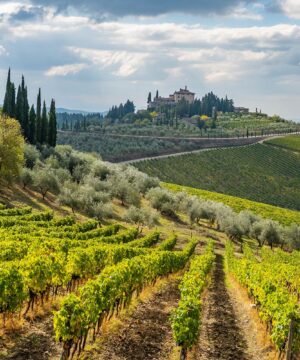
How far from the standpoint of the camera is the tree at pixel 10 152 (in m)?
61.3

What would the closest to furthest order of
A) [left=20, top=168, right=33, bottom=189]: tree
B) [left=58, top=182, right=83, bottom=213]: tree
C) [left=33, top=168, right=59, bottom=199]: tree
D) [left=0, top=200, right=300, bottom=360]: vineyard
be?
[left=0, top=200, right=300, bottom=360]: vineyard < [left=58, top=182, right=83, bottom=213]: tree < [left=33, top=168, right=59, bottom=199]: tree < [left=20, top=168, right=33, bottom=189]: tree

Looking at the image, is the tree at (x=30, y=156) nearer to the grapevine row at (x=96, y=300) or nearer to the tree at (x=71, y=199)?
the tree at (x=71, y=199)

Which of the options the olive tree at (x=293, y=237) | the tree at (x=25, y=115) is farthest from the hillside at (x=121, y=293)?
the tree at (x=25, y=115)

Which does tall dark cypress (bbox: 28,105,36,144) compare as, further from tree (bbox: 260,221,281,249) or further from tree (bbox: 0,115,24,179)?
tree (bbox: 260,221,281,249)

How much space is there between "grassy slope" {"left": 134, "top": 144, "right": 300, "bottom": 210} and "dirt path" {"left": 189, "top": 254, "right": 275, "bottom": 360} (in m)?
86.9

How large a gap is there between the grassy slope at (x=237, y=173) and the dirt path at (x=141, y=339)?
92755 millimetres

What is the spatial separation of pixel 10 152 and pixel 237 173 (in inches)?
3356

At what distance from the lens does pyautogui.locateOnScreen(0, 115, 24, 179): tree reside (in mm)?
61344

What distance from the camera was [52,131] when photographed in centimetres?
8906

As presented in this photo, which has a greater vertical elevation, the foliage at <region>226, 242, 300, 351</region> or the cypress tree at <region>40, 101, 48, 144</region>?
the cypress tree at <region>40, 101, 48, 144</region>

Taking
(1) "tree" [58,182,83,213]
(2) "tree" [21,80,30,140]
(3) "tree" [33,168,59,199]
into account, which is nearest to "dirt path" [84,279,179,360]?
(1) "tree" [58,182,83,213]

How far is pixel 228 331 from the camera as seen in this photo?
24.1 m

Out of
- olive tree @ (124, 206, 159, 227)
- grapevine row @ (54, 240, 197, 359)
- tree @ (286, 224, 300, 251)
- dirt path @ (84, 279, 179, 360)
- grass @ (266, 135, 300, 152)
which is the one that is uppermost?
grass @ (266, 135, 300, 152)

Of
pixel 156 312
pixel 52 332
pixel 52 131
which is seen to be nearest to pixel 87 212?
pixel 52 131
